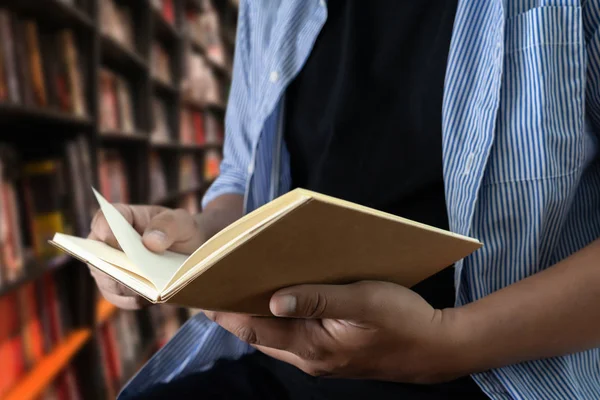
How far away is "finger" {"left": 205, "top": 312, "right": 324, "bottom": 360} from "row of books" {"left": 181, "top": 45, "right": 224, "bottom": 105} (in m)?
2.65

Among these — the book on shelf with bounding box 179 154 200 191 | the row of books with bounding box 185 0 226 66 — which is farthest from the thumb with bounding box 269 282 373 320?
the row of books with bounding box 185 0 226 66

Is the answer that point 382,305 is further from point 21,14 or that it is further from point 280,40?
point 21,14

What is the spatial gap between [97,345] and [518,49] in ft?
5.19

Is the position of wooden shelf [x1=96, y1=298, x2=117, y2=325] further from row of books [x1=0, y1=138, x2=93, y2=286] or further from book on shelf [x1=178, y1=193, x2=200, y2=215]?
book on shelf [x1=178, y1=193, x2=200, y2=215]

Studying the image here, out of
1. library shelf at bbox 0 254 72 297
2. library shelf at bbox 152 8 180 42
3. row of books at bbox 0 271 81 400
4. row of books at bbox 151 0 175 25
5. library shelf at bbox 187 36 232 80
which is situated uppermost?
row of books at bbox 151 0 175 25

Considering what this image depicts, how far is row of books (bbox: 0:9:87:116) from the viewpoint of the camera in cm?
120

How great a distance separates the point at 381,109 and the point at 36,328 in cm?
121

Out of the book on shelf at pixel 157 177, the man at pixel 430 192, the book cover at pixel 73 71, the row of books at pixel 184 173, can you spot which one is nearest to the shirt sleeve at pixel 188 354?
the man at pixel 430 192

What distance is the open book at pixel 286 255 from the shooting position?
0.35m

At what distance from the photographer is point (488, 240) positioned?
635 millimetres

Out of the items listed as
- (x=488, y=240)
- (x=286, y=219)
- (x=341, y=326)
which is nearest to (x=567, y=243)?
(x=488, y=240)

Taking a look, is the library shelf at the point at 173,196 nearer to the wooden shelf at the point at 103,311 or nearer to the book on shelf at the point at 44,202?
the wooden shelf at the point at 103,311

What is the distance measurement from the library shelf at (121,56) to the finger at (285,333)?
1559mm

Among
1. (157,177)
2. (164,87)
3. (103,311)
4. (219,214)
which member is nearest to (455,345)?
(219,214)
